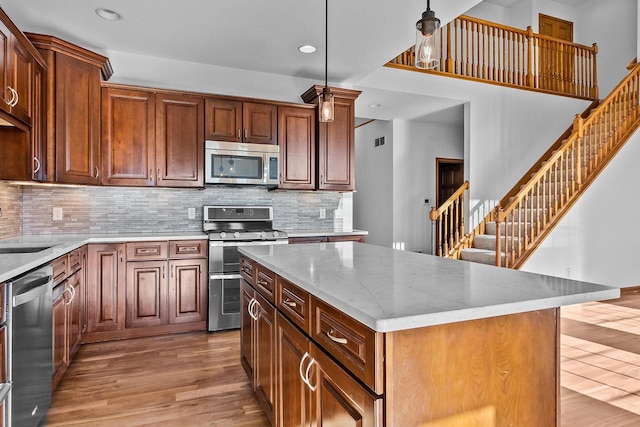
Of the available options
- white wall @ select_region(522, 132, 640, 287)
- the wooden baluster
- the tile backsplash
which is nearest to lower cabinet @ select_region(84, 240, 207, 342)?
the tile backsplash

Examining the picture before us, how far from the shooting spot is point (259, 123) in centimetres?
420

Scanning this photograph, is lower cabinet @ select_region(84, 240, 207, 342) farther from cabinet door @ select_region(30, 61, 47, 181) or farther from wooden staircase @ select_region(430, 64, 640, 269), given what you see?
wooden staircase @ select_region(430, 64, 640, 269)

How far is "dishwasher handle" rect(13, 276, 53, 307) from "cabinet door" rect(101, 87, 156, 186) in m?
1.78

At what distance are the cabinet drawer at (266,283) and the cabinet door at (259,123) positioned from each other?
229cm

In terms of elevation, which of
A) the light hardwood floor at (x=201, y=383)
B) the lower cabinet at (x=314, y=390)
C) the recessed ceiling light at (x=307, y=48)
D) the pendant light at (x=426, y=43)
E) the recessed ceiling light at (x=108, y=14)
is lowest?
the light hardwood floor at (x=201, y=383)

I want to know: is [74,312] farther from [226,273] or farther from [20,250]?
[226,273]

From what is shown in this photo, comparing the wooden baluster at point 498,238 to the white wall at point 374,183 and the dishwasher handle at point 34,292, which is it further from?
the dishwasher handle at point 34,292

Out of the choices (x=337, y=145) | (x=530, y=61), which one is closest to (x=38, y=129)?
(x=337, y=145)

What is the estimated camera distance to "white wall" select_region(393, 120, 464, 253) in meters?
6.97

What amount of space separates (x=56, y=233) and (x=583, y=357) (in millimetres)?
4699

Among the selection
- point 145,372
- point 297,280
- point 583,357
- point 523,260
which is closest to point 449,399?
point 297,280

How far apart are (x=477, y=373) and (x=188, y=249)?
3063mm

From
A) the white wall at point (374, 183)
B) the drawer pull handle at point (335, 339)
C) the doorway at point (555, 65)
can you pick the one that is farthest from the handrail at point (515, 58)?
the drawer pull handle at point (335, 339)

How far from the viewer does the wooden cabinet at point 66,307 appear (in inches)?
94.3
